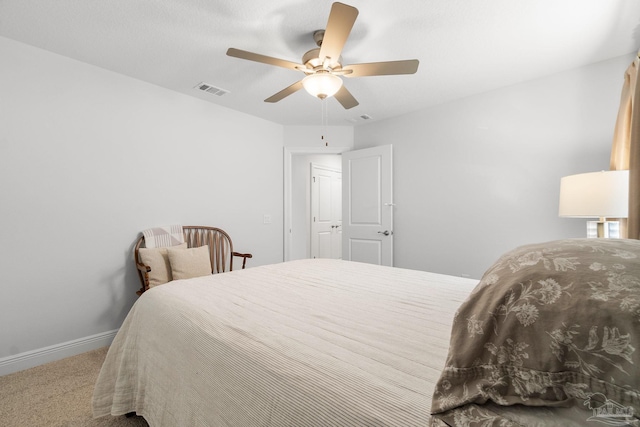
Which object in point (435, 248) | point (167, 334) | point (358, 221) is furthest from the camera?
point (358, 221)

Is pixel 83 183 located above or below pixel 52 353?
above

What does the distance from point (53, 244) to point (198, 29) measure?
6.82 feet

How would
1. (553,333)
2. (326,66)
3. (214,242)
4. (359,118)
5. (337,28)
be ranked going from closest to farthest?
(553,333) < (337,28) < (326,66) < (214,242) < (359,118)

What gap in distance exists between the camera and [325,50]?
1.81 metres

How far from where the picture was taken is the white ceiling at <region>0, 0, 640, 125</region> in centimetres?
183

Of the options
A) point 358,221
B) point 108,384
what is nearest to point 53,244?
point 108,384

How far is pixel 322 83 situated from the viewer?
2.02m

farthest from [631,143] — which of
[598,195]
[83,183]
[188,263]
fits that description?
[83,183]

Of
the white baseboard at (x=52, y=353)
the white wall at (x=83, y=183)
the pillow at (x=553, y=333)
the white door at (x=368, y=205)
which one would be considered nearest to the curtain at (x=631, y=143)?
the pillow at (x=553, y=333)

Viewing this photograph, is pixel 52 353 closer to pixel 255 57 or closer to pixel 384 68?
pixel 255 57

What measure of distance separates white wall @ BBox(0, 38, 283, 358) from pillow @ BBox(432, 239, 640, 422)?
9.89ft

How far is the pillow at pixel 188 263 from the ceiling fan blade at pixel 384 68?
214 centimetres

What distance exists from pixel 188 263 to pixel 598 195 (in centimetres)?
324

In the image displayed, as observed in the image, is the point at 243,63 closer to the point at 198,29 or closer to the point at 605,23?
the point at 198,29
